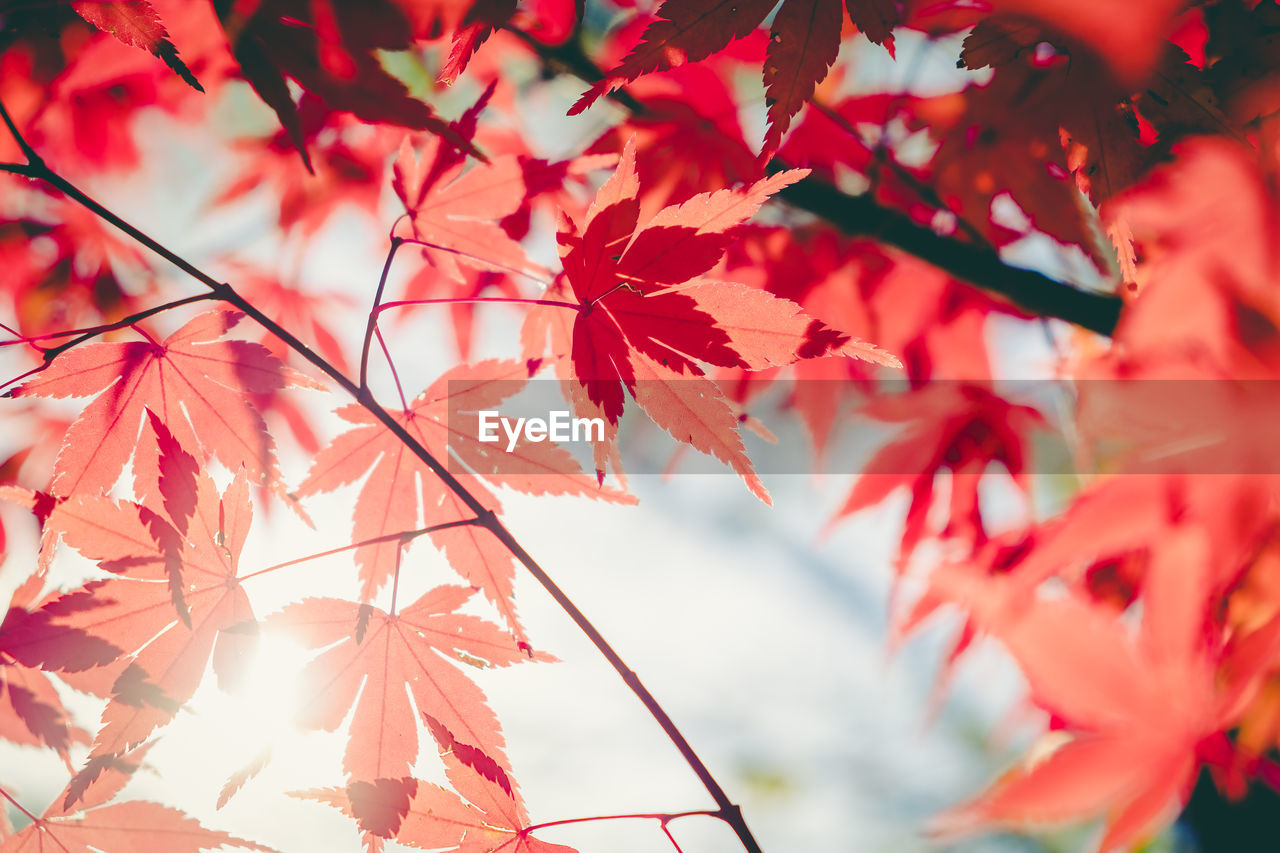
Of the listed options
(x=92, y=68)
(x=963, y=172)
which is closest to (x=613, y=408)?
(x=963, y=172)

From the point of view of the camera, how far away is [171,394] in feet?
1.86

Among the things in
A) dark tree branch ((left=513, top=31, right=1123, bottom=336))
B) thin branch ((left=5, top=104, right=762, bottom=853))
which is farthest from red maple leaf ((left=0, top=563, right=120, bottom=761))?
dark tree branch ((left=513, top=31, right=1123, bottom=336))

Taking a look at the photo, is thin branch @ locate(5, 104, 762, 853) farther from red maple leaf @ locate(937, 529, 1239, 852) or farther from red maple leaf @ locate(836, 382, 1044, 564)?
red maple leaf @ locate(836, 382, 1044, 564)

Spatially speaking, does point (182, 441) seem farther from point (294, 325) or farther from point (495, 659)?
point (294, 325)

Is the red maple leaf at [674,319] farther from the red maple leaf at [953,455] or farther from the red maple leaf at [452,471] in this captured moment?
the red maple leaf at [953,455]

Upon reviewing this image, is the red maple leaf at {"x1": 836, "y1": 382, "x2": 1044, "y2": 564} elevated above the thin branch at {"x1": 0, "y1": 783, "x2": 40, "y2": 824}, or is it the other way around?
the red maple leaf at {"x1": 836, "y1": 382, "x2": 1044, "y2": 564}

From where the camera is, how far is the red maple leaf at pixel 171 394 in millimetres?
513

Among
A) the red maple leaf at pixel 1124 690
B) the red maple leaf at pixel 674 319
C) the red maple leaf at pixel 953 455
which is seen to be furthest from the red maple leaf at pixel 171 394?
the red maple leaf at pixel 953 455

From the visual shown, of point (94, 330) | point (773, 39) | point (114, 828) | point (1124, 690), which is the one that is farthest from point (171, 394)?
point (1124, 690)

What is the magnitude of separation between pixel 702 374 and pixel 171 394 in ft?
1.54

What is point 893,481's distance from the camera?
90 centimetres

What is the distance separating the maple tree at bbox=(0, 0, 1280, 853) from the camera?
0.32 metres

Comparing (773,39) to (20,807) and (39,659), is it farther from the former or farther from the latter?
(20,807)
